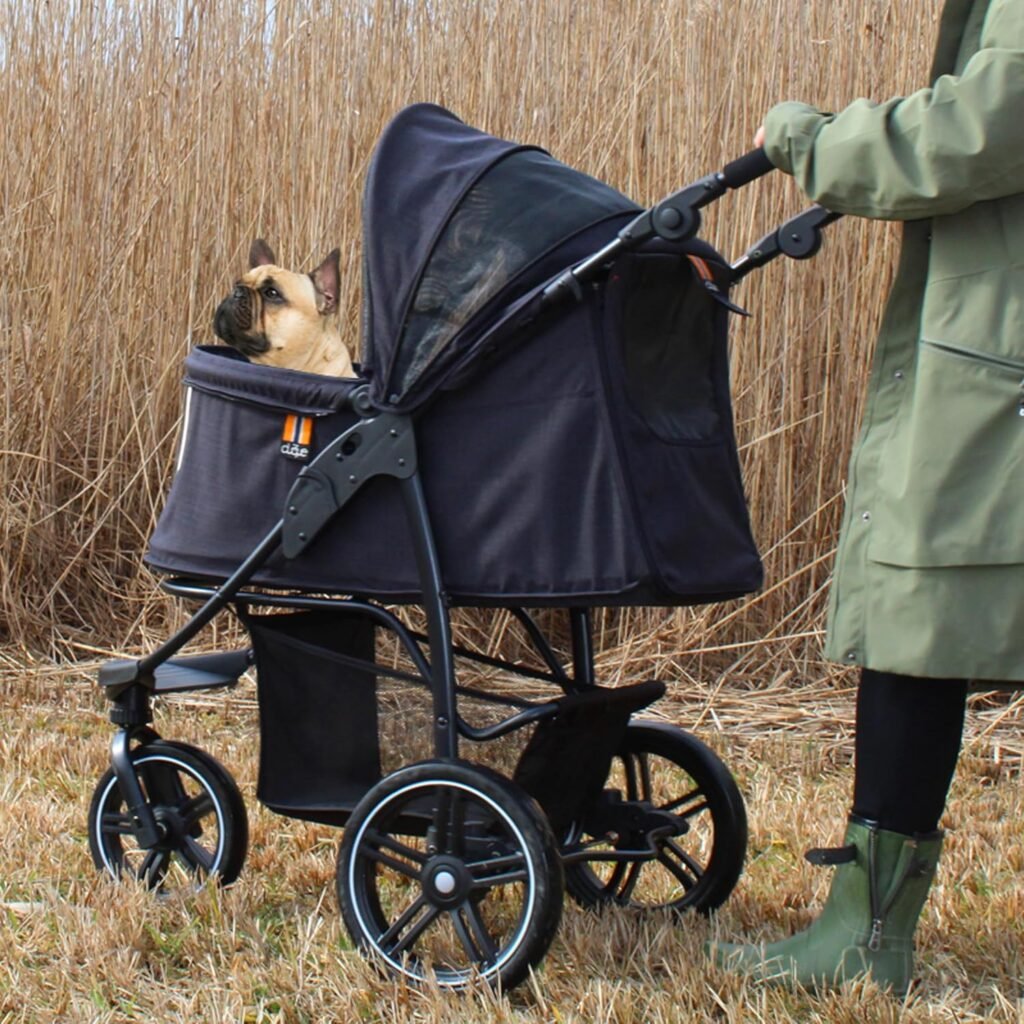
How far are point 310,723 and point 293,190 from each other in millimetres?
2503

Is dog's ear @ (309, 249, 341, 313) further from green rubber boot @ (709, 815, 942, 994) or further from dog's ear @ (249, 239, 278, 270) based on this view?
green rubber boot @ (709, 815, 942, 994)

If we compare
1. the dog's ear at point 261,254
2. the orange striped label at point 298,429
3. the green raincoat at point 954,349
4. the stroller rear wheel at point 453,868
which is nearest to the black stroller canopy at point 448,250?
the orange striped label at point 298,429

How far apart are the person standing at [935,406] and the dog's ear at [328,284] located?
134 centimetres

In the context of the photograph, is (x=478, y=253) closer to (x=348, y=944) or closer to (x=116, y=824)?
(x=348, y=944)

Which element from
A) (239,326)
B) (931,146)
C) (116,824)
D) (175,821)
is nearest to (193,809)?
(175,821)

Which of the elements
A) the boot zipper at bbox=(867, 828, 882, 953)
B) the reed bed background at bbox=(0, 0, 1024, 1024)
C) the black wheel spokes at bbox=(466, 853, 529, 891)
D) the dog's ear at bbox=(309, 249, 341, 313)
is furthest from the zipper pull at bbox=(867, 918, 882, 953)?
the dog's ear at bbox=(309, 249, 341, 313)

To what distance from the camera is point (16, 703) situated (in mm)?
4172

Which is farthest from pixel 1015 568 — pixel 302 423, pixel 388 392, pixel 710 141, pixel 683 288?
pixel 710 141

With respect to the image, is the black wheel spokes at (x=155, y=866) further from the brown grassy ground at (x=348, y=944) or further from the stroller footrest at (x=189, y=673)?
the stroller footrest at (x=189, y=673)

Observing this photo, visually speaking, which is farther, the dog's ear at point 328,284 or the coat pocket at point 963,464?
the dog's ear at point 328,284

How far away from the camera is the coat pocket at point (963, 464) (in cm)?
186

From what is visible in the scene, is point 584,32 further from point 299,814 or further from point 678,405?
point 299,814

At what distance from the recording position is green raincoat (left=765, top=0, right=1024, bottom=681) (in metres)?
1.83

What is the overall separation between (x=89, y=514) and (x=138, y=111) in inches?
49.5
